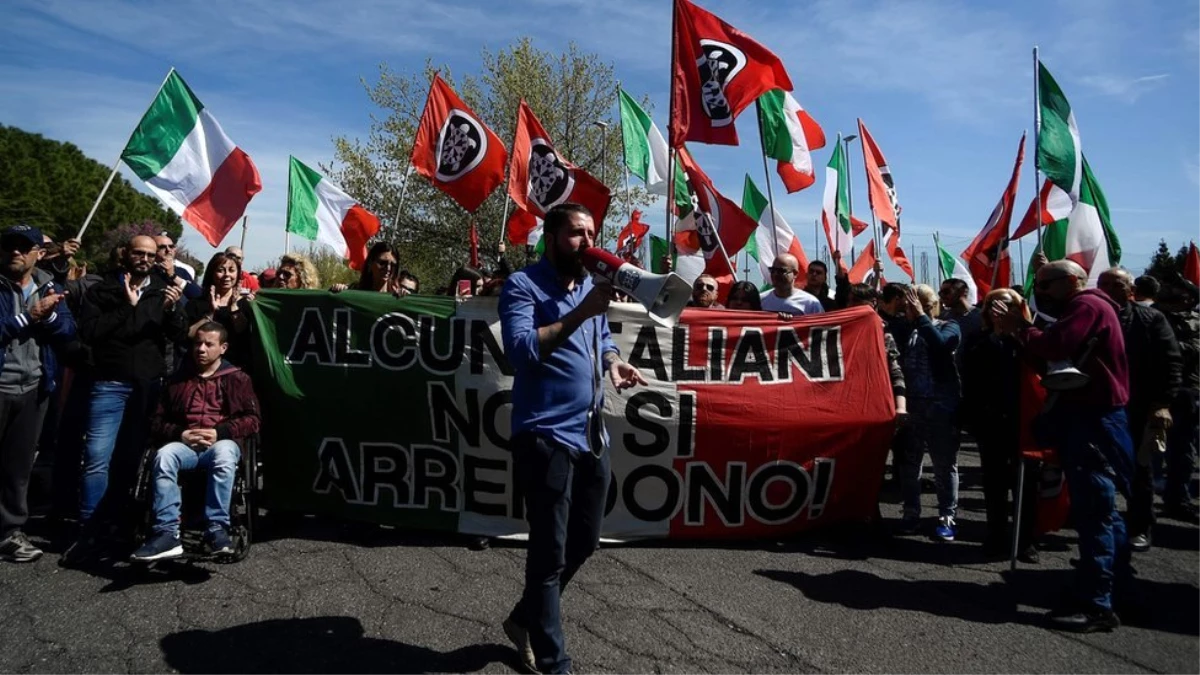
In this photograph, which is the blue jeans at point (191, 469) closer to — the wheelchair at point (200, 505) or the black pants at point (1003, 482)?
the wheelchair at point (200, 505)

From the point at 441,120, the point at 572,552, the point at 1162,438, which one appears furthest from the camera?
the point at 441,120

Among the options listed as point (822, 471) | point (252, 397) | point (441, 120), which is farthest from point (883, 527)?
point (441, 120)

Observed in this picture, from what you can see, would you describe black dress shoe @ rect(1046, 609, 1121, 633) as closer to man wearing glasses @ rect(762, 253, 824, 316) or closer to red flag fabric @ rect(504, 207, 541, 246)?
man wearing glasses @ rect(762, 253, 824, 316)

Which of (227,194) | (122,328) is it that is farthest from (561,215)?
(227,194)

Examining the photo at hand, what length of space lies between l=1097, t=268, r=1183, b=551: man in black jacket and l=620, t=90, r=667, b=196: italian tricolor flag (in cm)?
643

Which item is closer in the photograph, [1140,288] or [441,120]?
[1140,288]

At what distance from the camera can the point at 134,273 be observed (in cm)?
518

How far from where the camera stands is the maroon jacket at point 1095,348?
4.22 meters

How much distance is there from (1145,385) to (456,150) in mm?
6694

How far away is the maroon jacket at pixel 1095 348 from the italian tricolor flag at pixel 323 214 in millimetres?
7365

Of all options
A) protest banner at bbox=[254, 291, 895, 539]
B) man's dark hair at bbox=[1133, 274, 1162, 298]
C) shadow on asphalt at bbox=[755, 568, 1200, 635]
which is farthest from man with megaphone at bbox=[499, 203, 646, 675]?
man's dark hair at bbox=[1133, 274, 1162, 298]

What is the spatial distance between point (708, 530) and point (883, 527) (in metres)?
1.26

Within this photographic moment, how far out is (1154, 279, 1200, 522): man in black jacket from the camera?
269 inches

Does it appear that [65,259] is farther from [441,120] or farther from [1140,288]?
[1140,288]
